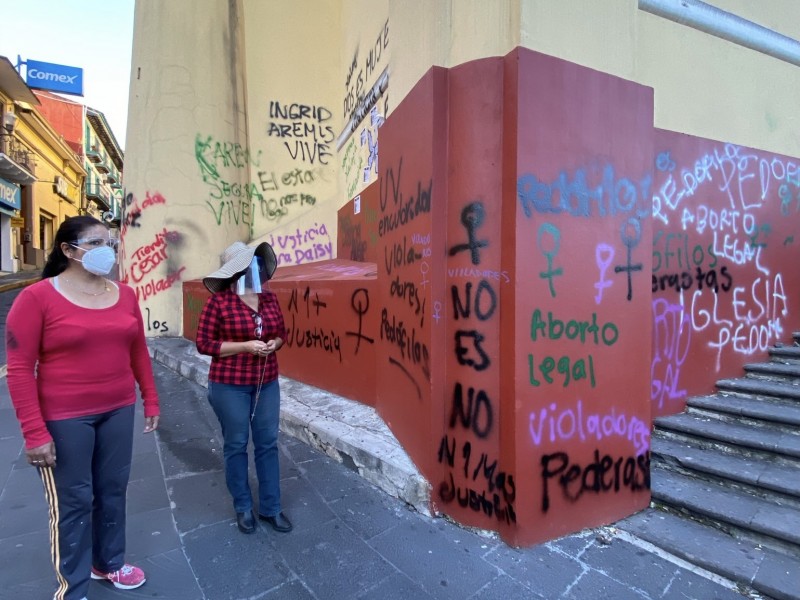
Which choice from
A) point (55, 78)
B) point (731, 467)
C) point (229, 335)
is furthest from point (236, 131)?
point (55, 78)

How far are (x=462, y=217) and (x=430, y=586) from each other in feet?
6.45

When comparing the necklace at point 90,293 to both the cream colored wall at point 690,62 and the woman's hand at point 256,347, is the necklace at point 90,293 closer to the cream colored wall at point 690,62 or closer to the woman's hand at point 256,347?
the woman's hand at point 256,347

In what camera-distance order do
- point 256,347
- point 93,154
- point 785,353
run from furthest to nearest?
point 93,154, point 785,353, point 256,347

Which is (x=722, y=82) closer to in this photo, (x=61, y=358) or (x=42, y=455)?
(x=61, y=358)

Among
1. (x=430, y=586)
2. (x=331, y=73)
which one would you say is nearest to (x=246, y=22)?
(x=331, y=73)

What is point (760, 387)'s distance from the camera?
387 centimetres

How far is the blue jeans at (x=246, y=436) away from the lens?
8.80 ft

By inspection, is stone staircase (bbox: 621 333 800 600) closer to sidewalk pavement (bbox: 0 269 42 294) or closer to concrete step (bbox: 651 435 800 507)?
concrete step (bbox: 651 435 800 507)

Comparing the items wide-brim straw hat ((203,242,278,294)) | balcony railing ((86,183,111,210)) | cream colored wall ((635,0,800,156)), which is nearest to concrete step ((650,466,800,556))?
cream colored wall ((635,0,800,156))

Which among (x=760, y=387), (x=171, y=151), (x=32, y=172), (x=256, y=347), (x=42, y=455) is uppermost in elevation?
(x=32, y=172)

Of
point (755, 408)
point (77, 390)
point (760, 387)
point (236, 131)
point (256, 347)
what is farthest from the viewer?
point (236, 131)

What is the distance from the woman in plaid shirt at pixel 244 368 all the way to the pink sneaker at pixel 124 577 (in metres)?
0.58

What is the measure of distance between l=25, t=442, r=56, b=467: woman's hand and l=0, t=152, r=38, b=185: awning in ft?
77.9

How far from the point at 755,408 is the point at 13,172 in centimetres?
2807
